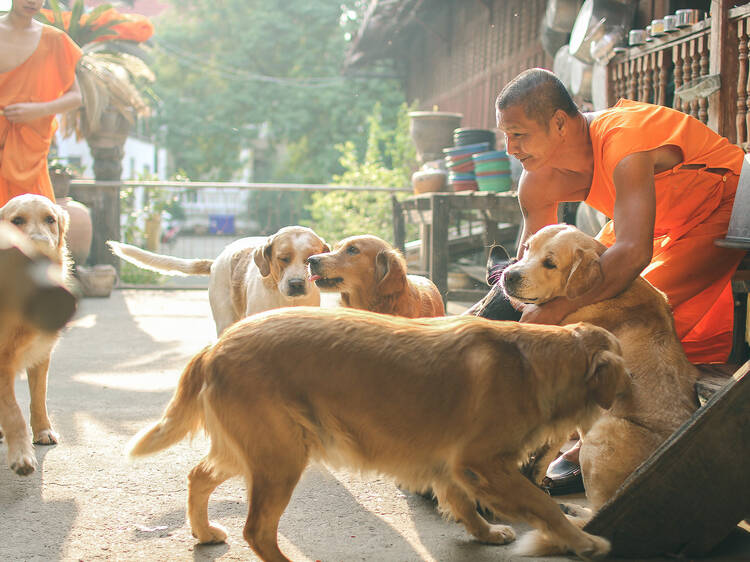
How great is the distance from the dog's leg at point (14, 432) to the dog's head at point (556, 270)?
2163 millimetres

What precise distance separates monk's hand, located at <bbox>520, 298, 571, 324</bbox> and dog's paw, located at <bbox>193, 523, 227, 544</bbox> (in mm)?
1420

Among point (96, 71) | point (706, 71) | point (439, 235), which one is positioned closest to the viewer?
point (706, 71)

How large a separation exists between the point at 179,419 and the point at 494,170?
19.3ft

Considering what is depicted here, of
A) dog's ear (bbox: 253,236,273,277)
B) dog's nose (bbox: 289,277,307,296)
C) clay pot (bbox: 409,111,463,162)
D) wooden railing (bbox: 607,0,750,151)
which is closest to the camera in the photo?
dog's nose (bbox: 289,277,307,296)

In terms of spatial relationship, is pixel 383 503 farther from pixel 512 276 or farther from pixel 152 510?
pixel 512 276

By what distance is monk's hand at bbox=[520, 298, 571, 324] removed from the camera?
297 cm

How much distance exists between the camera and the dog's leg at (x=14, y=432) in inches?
126

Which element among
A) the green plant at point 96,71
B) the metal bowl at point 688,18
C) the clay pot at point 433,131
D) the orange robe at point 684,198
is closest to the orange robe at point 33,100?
the orange robe at point 684,198

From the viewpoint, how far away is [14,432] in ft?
11.1

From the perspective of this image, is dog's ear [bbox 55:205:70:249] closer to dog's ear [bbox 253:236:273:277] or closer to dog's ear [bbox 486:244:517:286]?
dog's ear [bbox 253:236:273:277]

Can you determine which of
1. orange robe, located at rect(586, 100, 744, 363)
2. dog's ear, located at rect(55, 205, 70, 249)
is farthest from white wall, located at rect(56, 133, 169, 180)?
orange robe, located at rect(586, 100, 744, 363)

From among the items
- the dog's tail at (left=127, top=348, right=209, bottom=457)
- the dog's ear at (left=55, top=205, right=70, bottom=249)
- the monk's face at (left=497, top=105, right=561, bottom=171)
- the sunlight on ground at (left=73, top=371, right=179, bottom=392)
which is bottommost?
the sunlight on ground at (left=73, top=371, right=179, bottom=392)

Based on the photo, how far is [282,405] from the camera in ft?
7.07

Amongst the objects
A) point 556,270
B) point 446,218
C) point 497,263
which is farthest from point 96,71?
point 556,270
